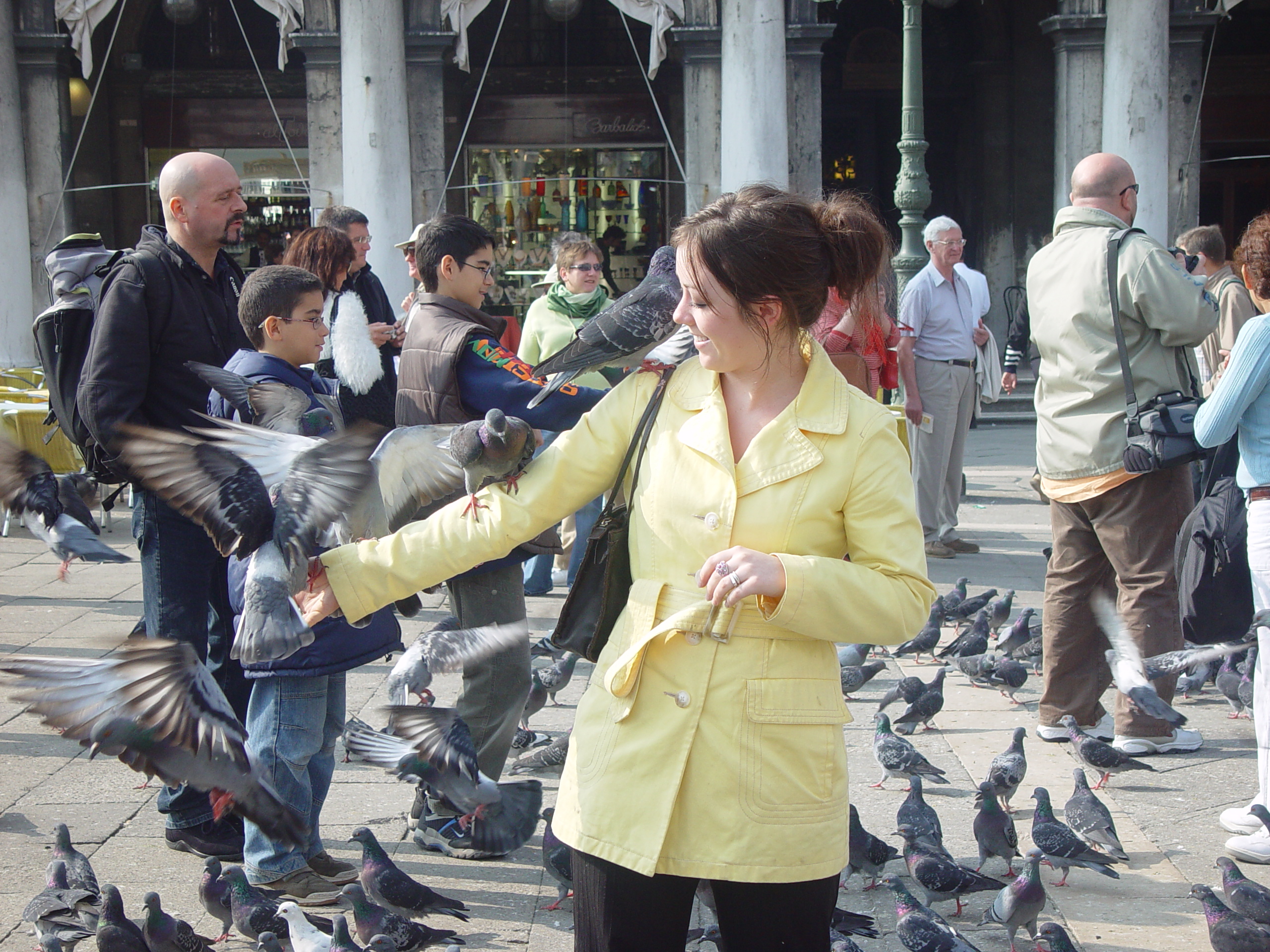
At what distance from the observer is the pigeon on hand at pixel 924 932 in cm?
330

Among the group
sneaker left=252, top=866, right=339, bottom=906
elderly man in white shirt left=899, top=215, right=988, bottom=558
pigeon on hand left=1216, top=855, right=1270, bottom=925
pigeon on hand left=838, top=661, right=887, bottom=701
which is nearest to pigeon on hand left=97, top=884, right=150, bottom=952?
sneaker left=252, top=866, right=339, bottom=906

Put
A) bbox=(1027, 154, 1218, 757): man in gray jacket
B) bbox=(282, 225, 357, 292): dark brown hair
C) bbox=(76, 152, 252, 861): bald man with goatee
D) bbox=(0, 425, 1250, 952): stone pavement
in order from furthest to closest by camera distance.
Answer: bbox=(282, 225, 357, 292): dark brown hair, bbox=(1027, 154, 1218, 757): man in gray jacket, bbox=(76, 152, 252, 861): bald man with goatee, bbox=(0, 425, 1250, 952): stone pavement

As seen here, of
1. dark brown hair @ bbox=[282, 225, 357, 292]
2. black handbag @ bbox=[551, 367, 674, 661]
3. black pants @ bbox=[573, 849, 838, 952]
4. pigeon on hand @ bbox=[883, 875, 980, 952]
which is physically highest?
dark brown hair @ bbox=[282, 225, 357, 292]

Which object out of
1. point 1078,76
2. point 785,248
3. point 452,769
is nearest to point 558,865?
point 452,769

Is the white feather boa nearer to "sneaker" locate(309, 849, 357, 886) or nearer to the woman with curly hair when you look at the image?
"sneaker" locate(309, 849, 357, 886)

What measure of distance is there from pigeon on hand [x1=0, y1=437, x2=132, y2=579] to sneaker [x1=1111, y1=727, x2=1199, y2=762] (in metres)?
3.89

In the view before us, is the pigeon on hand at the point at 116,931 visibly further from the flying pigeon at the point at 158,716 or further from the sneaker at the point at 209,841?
the flying pigeon at the point at 158,716

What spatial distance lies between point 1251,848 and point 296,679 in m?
3.06

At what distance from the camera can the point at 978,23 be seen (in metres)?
17.7

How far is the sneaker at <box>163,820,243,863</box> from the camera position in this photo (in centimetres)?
410

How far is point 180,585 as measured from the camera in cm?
404

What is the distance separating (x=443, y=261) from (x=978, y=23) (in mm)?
15707

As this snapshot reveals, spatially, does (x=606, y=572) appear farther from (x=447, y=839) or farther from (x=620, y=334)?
(x=447, y=839)

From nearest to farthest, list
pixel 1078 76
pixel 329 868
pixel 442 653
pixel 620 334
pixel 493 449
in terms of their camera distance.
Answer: pixel 493 449 < pixel 442 653 < pixel 620 334 < pixel 329 868 < pixel 1078 76
